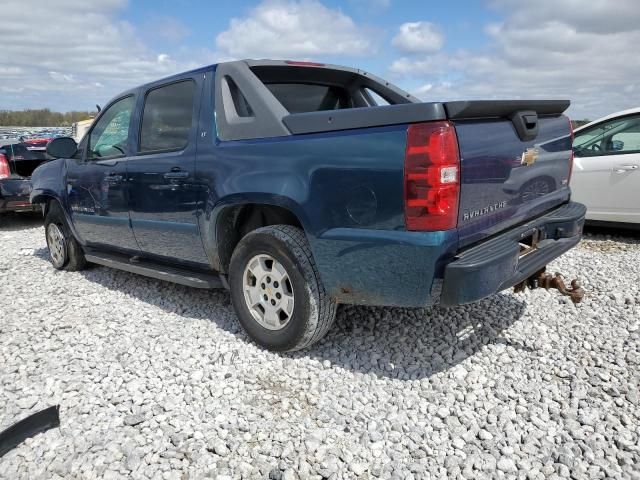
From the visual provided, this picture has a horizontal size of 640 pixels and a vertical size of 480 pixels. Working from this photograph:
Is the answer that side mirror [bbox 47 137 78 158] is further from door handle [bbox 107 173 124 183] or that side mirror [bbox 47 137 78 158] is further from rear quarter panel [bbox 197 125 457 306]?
rear quarter panel [bbox 197 125 457 306]

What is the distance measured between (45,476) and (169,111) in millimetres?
2659

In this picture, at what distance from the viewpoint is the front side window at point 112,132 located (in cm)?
438

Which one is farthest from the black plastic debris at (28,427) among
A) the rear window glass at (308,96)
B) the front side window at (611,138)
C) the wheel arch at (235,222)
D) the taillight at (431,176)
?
the front side window at (611,138)

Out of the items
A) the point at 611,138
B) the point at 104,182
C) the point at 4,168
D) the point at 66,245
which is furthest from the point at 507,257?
the point at 4,168

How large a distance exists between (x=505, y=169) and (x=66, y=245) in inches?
184

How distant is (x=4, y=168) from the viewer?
26.5ft

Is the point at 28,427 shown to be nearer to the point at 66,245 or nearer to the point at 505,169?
the point at 505,169

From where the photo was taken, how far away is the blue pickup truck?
249cm

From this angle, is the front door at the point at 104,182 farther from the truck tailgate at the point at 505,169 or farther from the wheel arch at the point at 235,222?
the truck tailgate at the point at 505,169

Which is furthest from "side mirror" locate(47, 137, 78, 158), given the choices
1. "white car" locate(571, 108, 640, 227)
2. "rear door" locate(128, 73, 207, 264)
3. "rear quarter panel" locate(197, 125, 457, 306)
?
"white car" locate(571, 108, 640, 227)

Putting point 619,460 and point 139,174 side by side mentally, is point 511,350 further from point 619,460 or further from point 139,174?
point 139,174

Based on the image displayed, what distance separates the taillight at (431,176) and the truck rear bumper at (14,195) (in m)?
7.40

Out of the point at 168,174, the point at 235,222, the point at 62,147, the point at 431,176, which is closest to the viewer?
the point at 431,176

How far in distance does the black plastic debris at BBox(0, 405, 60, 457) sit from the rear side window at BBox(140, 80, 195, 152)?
1946mm
